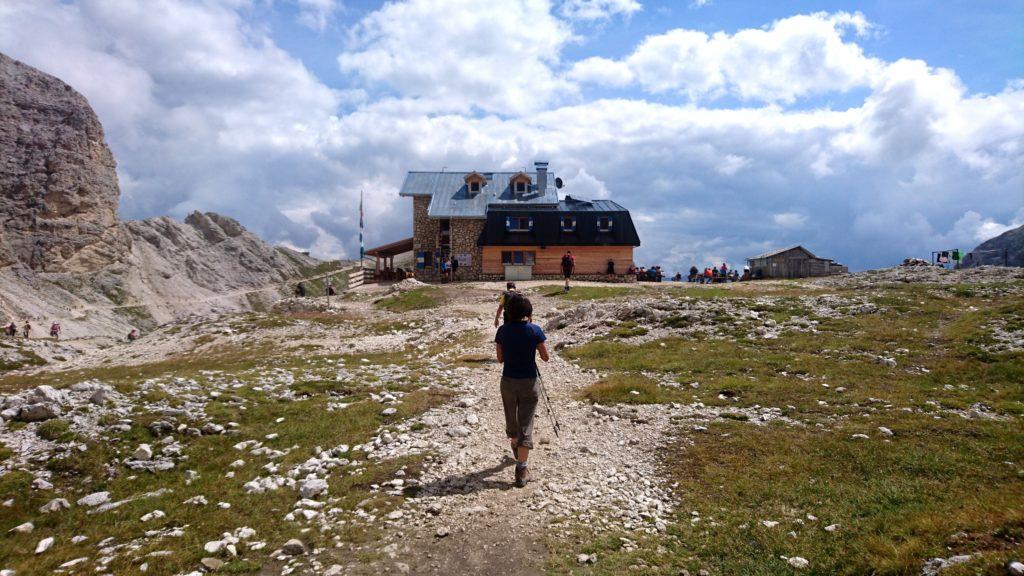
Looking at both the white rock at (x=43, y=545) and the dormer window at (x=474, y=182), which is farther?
the dormer window at (x=474, y=182)

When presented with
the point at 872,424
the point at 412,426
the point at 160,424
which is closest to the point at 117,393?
the point at 160,424

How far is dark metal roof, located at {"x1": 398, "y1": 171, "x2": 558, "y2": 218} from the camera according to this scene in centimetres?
5778

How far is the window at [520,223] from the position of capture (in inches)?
2165

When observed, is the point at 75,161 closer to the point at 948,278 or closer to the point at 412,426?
the point at 412,426

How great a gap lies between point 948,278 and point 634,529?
41.4 metres

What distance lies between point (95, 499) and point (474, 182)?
5542 cm

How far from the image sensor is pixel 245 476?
29.8 feet

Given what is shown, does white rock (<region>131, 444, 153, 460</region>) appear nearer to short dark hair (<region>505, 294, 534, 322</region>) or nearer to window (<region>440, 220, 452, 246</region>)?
short dark hair (<region>505, 294, 534, 322</region>)

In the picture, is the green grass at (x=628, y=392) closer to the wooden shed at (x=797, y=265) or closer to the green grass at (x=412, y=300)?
the green grass at (x=412, y=300)

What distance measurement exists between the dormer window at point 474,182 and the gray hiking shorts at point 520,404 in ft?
176

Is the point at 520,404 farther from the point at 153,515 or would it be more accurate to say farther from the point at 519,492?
the point at 153,515

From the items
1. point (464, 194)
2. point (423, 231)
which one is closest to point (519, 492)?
point (423, 231)

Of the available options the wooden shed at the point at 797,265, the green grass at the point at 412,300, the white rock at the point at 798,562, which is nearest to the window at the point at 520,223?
the green grass at the point at 412,300

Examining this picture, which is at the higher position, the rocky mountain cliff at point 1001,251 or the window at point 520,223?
the window at point 520,223
